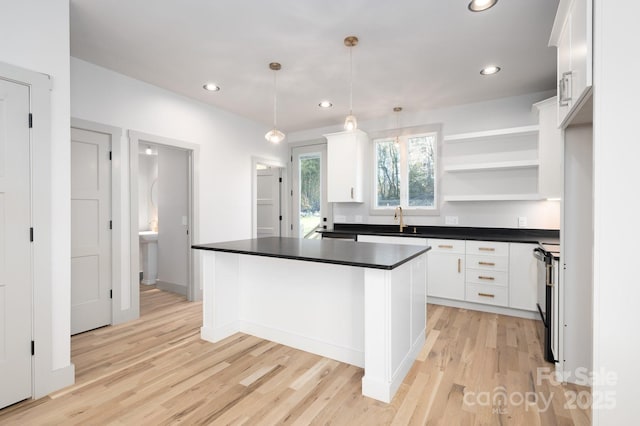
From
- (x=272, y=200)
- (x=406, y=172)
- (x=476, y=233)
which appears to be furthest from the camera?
(x=272, y=200)

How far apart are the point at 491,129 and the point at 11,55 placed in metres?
4.72

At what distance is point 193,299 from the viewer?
4203 mm

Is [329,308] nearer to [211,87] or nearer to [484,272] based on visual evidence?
[484,272]

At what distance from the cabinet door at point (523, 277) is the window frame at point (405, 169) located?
3.99 ft

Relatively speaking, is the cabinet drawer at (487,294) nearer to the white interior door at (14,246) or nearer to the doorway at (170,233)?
the doorway at (170,233)

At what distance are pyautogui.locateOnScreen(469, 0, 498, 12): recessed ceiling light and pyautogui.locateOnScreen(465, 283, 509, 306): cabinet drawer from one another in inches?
110

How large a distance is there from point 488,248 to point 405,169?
1.69 metres

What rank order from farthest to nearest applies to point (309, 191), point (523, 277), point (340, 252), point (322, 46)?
point (309, 191) < point (523, 277) < point (322, 46) < point (340, 252)

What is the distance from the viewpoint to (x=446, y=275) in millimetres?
3908

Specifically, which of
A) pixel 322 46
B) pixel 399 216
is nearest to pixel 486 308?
pixel 399 216

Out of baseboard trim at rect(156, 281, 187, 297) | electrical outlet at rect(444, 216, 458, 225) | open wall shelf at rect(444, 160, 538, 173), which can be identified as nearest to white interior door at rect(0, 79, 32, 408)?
baseboard trim at rect(156, 281, 187, 297)

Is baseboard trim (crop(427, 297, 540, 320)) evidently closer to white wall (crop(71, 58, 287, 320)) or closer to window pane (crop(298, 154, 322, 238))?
window pane (crop(298, 154, 322, 238))

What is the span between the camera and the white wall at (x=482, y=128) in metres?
3.92

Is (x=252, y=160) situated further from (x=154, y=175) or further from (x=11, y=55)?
(x=11, y=55)
